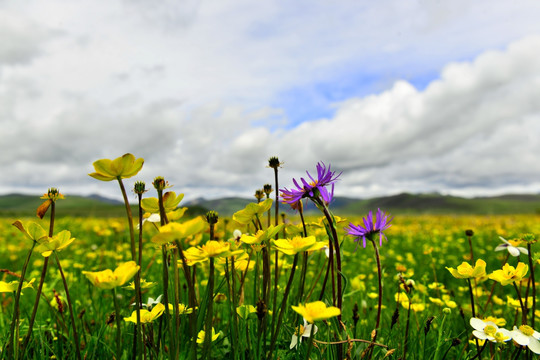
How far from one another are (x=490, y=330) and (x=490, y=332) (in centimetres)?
1

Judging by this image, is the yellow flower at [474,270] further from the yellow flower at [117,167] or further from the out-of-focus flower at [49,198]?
the out-of-focus flower at [49,198]

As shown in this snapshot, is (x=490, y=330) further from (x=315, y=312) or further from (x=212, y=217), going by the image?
(x=212, y=217)

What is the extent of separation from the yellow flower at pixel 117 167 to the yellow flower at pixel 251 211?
42 centimetres

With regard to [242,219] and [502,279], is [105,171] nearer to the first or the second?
[242,219]

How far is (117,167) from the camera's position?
3.36 feet

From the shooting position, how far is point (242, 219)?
1.35 m

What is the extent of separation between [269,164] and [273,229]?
1.52 ft

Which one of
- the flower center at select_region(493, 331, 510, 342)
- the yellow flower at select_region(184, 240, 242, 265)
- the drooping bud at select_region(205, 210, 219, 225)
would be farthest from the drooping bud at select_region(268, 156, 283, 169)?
the flower center at select_region(493, 331, 510, 342)

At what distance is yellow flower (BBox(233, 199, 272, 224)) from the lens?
1.24 meters

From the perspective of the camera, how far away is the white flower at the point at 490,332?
1.32 meters

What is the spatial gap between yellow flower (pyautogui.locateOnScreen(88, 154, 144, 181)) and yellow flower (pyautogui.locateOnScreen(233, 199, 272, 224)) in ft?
1.37

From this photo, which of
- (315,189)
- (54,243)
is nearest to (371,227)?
(315,189)

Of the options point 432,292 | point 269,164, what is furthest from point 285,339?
point 432,292

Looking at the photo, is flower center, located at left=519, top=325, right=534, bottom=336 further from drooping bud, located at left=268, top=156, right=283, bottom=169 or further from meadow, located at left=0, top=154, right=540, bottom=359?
drooping bud, located at left=268, top=156, right=283, bottom=169
